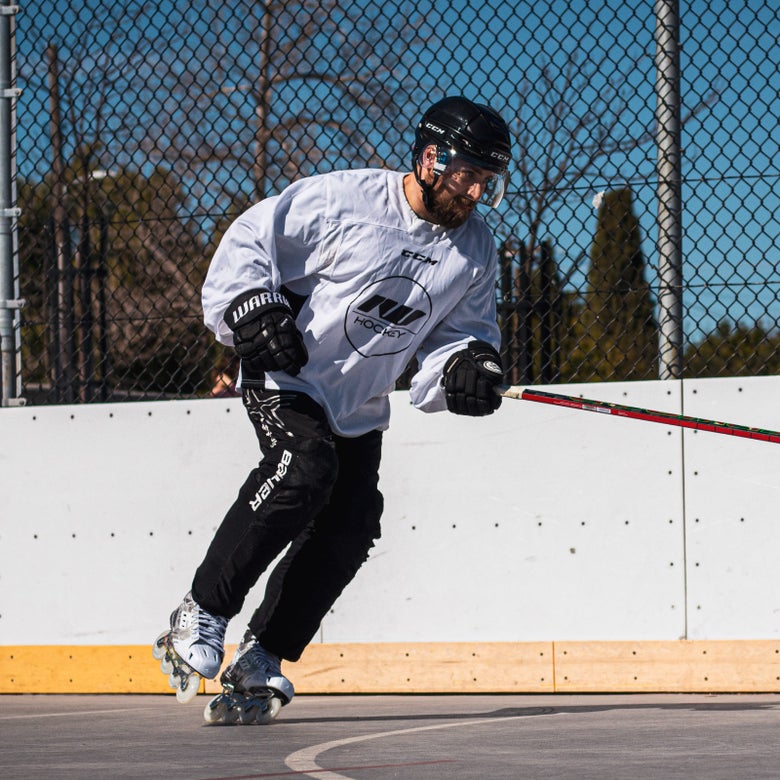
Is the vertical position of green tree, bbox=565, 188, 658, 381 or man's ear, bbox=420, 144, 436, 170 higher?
man's ear, bbox=420, 144, 436, 170

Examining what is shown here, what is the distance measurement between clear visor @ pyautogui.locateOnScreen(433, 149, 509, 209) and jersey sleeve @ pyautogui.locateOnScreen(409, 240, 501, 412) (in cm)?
33

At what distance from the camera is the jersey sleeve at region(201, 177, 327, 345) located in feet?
12.9

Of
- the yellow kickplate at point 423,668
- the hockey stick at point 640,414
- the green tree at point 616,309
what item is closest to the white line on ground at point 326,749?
the yellow kickplate at point 423,668

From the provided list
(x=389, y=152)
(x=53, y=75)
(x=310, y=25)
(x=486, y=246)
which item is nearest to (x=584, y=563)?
(x=486, y=246)

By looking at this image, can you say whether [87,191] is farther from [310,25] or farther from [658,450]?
[658,450]

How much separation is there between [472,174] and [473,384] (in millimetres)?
623

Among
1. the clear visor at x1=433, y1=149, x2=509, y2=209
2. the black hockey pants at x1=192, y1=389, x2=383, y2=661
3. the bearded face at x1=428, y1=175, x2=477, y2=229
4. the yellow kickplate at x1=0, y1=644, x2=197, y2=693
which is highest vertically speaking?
the clear visor at x1=433, y1=149, x2=509, y2=209

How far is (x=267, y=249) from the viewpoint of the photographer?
399 cm

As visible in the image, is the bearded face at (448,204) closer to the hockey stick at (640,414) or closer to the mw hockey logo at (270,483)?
the hockey stick at (640,414)

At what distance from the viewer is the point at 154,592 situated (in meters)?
5.51

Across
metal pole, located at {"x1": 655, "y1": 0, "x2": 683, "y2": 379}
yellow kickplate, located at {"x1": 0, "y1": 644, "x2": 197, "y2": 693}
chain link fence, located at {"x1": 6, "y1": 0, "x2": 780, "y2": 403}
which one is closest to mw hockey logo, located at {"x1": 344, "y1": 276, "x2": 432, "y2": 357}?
chain link fence, located at {"x1": 6, "y1": 0, "x2": 780, "y2": 403}

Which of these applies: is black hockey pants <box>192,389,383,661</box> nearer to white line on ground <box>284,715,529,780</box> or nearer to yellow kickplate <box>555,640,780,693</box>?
Result: white line on ground <box>284,715,529,780</box>

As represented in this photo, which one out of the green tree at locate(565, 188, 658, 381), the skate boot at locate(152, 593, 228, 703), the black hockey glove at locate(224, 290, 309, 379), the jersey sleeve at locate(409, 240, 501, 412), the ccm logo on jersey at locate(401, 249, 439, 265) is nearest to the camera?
the black hockey glove at locate(224, 290, 309, 379)

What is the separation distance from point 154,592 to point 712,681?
2.19 meters
